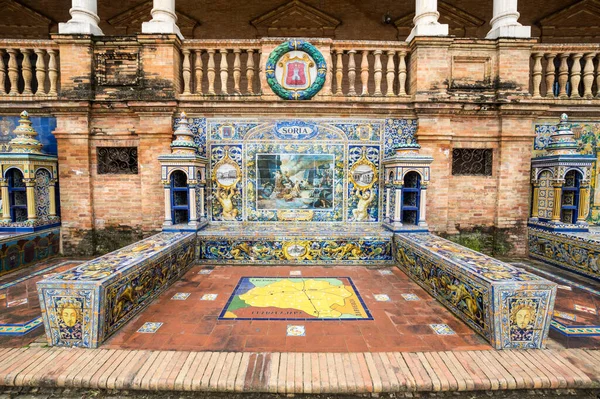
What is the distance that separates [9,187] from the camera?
673 centimetres

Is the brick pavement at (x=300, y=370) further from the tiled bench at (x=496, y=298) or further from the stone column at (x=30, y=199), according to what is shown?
the stone column at (x=30, y=199)

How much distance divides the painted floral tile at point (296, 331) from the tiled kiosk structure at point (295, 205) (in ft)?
7.29

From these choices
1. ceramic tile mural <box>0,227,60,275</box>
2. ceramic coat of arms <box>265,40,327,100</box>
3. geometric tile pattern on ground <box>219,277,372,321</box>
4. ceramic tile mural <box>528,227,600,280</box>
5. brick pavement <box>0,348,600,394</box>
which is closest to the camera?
brick pavement <box>0,348,600,394</box>

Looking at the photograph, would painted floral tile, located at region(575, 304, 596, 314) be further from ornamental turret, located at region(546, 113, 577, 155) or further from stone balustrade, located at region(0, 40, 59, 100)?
stone balustrade, located at region(0, 40, 59, 100)

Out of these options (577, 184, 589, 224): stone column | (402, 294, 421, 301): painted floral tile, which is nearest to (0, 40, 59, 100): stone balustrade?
(402, 294, 421, 301): painted floral tile

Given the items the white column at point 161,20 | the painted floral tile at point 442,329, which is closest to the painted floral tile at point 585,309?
the painted floral tile at point 442,329

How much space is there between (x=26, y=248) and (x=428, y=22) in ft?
34.6

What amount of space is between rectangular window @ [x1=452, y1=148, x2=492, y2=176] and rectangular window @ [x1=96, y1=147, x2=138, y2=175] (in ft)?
26.5

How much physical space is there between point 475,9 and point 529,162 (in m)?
7.94

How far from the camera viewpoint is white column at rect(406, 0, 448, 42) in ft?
22.8

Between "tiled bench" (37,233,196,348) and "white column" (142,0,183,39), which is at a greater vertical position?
→ "white column" (142,0,183,39)

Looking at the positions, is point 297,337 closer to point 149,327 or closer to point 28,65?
point 149,327

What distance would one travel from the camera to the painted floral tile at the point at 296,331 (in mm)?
3720

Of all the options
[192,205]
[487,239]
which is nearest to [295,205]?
[192,205]
